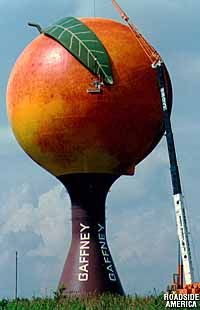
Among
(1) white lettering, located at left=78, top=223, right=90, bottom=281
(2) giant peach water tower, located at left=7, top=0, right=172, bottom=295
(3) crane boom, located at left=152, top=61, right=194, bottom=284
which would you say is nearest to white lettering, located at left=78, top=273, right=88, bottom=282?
(2) giant peach water tower, located at left=7, top=0, right=172, bottom=295

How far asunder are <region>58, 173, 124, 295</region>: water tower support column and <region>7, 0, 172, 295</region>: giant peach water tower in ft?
0.12

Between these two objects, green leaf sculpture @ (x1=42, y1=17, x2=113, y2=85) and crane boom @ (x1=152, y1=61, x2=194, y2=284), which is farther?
green leaf sculpture @ (x1=42, y1=17, x2=113, y2=85)

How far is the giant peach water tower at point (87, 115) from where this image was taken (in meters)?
30.4

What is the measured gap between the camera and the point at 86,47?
30469 millimetres

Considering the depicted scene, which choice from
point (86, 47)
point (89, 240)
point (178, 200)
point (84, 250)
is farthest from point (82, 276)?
point (86, 47)

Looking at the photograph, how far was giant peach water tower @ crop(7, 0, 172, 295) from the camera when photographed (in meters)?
30.4

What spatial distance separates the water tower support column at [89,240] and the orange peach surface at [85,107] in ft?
1.79

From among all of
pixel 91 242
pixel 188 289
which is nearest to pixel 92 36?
pixel 91 242

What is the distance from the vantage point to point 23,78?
103 feet

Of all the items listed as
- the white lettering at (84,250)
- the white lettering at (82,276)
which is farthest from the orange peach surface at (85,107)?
the white lettering at (82,276)

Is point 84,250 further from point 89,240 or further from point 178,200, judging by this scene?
point 178,200

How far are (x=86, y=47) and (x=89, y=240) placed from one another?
22.8ft

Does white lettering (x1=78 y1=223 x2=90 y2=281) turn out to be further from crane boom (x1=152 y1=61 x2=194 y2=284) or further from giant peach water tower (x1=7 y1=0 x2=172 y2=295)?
crane boom (x1=152 y1=61 x2=194 y2=284)

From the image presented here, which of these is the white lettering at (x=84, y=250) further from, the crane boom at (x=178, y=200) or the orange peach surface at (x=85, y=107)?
the crane boom at (x=178, y=200)
